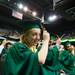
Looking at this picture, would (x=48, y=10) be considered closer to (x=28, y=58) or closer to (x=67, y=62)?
(x=67, y=62)

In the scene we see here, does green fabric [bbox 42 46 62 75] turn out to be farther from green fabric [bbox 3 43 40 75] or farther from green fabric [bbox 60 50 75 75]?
green fabric [bbox 60 50 75 75]

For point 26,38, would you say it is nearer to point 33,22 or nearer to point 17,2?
point 33,22

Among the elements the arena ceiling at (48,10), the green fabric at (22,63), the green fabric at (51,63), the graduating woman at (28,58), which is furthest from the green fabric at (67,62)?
the arena ceiling at (48,10)

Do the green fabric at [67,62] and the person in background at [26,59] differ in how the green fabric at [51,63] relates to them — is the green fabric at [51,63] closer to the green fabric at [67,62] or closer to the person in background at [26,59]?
the person in background at [26,59]

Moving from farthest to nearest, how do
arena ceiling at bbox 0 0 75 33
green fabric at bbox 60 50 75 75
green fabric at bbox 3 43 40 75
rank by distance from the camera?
arena ceiling at bbox 0 0 75 33
green fabric at bbox 60 50 75 75
green fabric at bbox 3 43 40 75

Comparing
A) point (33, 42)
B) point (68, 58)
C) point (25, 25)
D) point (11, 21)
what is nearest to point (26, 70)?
point (33, 42)

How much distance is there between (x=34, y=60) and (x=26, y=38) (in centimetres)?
23

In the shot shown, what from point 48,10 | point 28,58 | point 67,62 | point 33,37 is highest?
point 48,10

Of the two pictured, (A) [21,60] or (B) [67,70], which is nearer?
(A) [21,60]

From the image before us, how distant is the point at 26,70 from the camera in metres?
1.35

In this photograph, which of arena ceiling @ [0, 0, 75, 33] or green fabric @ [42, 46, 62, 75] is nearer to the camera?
green fabric @ [42, 46, 62, 75]

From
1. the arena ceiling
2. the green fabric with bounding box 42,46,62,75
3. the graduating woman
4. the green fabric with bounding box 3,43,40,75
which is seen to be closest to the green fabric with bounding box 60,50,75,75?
the green fabric with bounding box 42,46,62,75

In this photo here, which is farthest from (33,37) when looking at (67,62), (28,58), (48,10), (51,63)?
(48,10)

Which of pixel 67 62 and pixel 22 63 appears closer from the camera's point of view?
pixel 22 63
